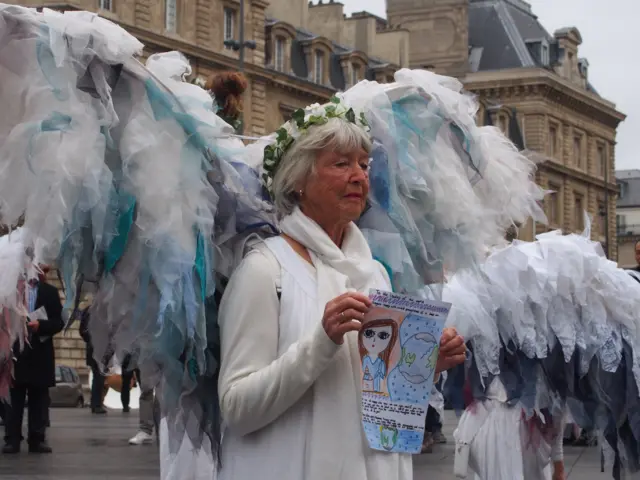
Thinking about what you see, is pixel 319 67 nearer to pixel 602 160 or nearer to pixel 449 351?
pixel 602 160

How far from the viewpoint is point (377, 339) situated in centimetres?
379

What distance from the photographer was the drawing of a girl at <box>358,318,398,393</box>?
378cm

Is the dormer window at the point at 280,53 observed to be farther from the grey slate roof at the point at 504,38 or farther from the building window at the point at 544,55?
the building window at the point at 544,55

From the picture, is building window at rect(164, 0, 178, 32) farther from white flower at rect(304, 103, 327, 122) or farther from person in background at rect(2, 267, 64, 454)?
white flower at rect(304, 103, 327, 122)

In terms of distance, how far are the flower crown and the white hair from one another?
23 millimetres

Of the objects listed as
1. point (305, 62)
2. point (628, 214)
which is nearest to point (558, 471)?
point (305, 62)

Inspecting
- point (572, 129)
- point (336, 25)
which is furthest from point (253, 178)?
point (572, 129)

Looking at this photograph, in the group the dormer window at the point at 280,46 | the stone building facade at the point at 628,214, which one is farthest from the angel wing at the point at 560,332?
the stone building facade at the point at 628,214

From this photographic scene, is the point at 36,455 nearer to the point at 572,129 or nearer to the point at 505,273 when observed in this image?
the point at 505,273

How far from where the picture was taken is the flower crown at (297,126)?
13.4 ft

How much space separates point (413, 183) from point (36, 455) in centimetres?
852

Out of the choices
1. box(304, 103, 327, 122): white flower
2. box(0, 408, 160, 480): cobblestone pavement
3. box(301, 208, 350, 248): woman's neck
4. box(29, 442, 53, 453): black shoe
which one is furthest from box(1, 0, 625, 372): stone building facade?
box(301, 208, 350, 248): woman's neck

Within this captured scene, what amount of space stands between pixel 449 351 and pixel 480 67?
6700 centimetres

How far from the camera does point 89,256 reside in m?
3.96
